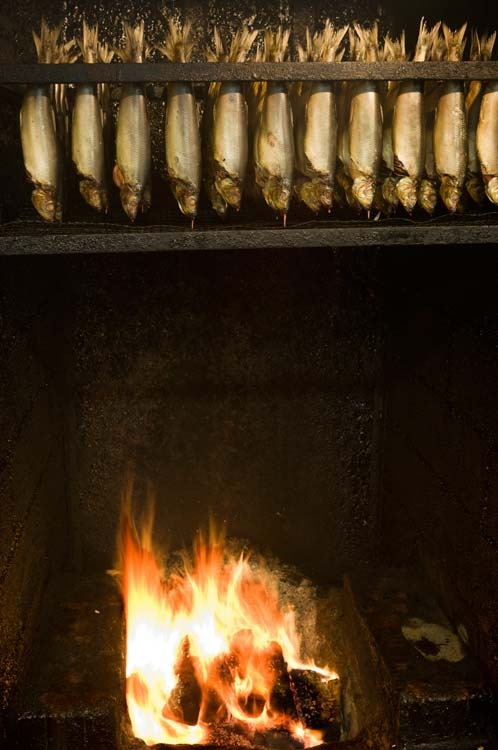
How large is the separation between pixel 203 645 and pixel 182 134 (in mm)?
3326

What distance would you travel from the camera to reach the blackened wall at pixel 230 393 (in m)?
4.91

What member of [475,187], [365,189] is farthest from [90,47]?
[475,187]

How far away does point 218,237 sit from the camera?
3080 mm

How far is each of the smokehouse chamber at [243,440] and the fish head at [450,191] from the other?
7cm

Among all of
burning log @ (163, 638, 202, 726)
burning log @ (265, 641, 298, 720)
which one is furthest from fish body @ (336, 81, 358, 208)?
burning log @ (163, 638, 202, 726)

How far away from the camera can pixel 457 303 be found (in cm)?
401

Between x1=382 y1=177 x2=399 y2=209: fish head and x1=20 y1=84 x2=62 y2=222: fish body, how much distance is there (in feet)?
5.11

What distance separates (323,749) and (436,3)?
449 cm

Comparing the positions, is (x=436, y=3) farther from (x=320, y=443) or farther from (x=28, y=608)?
(x=28, y=608)

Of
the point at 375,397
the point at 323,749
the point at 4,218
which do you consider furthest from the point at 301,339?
the point at 323,749

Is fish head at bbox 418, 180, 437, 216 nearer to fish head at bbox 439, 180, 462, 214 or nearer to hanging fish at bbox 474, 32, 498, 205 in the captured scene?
fish head at bbox 439, 180, 462, 214

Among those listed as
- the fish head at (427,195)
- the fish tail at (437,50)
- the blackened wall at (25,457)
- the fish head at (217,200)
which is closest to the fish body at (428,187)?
the fish head at (427,195)

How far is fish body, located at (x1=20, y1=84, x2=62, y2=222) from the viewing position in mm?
3033

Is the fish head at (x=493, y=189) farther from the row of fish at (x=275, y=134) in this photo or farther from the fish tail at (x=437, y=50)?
the fish tail at (x=437, y=50)
